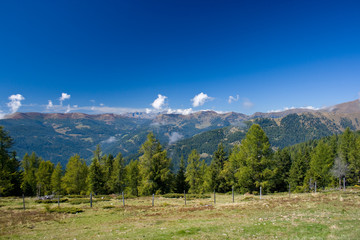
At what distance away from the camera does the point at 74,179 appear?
64.0 meters

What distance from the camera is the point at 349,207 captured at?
67.5ft

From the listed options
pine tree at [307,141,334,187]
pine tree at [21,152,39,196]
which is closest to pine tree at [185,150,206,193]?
pine tree at [307,141,334,187]

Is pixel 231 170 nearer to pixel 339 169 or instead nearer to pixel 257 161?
pixel 257 161

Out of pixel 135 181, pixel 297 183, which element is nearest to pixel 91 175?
pixel 135 181

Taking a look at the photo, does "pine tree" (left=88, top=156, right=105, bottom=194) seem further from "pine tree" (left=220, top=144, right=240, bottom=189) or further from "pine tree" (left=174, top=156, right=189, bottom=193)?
"pine tree" (left=220, top=144, right=240, bottom=189)

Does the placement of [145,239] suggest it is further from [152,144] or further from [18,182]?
[18,182]

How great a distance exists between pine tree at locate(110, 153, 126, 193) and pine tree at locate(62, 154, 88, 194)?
31.2 ft

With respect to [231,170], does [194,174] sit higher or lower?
lower

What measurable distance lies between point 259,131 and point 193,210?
86.7 ft

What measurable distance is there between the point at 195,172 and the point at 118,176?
2818 cm

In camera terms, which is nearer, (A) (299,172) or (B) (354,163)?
(B) (354,163)

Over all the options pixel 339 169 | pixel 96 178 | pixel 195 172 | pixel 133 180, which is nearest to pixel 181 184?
pixel 195 172

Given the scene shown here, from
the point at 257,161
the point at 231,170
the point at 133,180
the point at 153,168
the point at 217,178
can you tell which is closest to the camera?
the point at 257,161

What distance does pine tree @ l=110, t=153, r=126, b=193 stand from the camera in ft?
219
